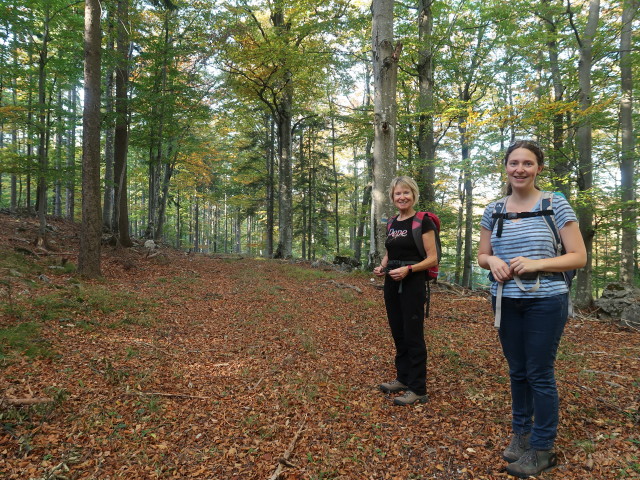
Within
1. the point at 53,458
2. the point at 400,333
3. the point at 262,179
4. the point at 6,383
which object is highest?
the point at 262,179

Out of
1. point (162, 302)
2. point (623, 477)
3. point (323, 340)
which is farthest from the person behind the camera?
point (162, 302)

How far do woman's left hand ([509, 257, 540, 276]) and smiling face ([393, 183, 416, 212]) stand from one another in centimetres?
123

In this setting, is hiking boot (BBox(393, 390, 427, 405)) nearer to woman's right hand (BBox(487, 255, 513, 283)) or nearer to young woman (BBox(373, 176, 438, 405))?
young woman (BBox(373, 176, 438, 405))

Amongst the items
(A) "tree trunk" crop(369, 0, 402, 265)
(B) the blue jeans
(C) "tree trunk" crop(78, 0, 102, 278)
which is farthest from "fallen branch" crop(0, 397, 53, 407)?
(A) "tree trunk" crop(369, 0, 402, 265)

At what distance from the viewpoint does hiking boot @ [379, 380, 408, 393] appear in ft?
10.7

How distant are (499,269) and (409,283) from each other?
3.43 feet

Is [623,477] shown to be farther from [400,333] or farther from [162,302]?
[162,302]

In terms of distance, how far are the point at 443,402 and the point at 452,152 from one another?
1833 cm

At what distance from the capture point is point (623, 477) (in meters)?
2.02

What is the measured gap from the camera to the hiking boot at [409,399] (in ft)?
9.98

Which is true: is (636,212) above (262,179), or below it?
below

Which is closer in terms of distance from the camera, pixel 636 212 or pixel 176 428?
A: pixel 176 428

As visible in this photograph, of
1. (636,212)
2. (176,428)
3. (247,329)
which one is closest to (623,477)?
(176,428)

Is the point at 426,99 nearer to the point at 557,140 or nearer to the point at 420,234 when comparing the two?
the point at 557,140
